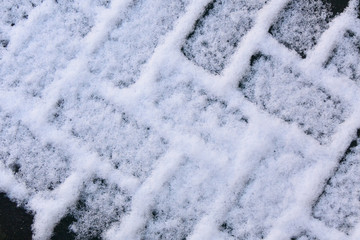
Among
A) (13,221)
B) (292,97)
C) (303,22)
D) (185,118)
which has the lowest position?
(13,221)

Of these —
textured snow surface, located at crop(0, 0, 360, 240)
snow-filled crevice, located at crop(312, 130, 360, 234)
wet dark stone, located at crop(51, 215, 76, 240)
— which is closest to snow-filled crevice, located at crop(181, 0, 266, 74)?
textured snow surface, located at crop(0, 0, 360, 240)

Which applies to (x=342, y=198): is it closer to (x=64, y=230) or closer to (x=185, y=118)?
(x=185, y=118)

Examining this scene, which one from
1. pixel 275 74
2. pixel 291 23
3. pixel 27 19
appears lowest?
pixel 27 19

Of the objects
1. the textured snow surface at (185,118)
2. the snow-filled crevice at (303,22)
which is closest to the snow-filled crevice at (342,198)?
the textured snow surface at (185,118)

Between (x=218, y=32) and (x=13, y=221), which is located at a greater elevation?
(x=218, y=32)

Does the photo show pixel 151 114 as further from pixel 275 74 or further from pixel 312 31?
pixel 312 31

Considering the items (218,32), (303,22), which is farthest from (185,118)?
(303,22)

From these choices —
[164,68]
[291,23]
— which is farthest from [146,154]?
[291,23]
